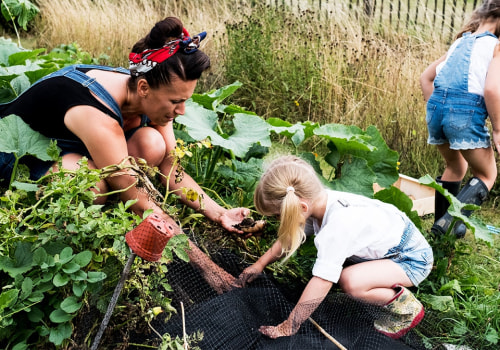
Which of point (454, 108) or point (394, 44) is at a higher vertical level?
point (454, 108)

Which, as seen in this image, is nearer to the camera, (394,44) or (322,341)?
(322,341)

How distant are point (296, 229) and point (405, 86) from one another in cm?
281

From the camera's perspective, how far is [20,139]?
211 centimetres

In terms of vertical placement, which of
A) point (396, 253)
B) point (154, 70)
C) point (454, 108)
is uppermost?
point (154, 70)

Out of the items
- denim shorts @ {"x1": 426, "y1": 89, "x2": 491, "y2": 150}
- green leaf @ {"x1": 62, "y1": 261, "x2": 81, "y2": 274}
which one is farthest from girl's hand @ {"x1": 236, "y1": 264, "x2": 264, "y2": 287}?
denim shorts @ {"x1": 426, "y1": 89, "x2": 491, "y2": 150}

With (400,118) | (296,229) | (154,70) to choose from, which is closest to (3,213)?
(154,70)

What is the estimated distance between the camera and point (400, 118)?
4.36m

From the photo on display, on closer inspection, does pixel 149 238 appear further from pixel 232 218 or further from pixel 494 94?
pixel 494 94

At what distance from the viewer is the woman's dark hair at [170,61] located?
7.19 ft

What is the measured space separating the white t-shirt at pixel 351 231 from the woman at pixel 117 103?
41 cm

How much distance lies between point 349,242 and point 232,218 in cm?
56

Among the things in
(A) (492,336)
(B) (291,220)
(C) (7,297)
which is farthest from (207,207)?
(A) (492,336)

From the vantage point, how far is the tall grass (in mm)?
4414

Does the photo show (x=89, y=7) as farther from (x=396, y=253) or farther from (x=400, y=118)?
(x=396, y=253)
